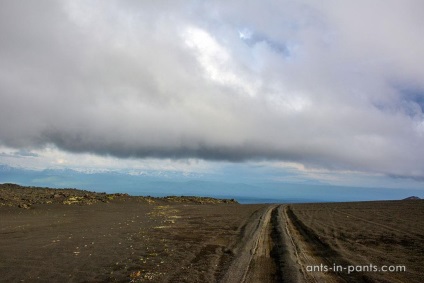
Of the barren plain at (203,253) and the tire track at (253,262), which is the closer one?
the tire track at (253,262)

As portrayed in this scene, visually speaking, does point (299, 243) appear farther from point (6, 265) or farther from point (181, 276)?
point (6, 265)

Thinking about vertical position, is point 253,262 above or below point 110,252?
above

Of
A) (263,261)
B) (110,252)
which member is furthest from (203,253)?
(110,252)

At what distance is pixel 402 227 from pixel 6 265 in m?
25.7

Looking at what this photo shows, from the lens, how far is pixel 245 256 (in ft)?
50.4

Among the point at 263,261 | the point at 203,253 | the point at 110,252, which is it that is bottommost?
the point at 110,252

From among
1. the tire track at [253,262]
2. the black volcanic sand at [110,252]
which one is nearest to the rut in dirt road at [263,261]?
the tire track at [253,262]

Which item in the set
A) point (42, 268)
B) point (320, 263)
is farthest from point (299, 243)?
point (42, 268)

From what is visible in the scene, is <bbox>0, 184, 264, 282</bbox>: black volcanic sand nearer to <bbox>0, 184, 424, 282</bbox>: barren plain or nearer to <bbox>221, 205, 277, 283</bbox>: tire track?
<bbox>0, 184, 424, 282</bbox>: barren plain

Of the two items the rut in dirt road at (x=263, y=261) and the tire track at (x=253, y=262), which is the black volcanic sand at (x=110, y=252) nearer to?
the tire track at (x=253, y=262)

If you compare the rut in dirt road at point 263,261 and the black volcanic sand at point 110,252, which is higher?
the rut in dirt road at point 263,261

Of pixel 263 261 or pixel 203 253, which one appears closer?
pixel 263 261

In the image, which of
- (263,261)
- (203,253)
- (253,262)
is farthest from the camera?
(203,253)

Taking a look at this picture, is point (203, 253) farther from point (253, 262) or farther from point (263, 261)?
point (263, 261)
